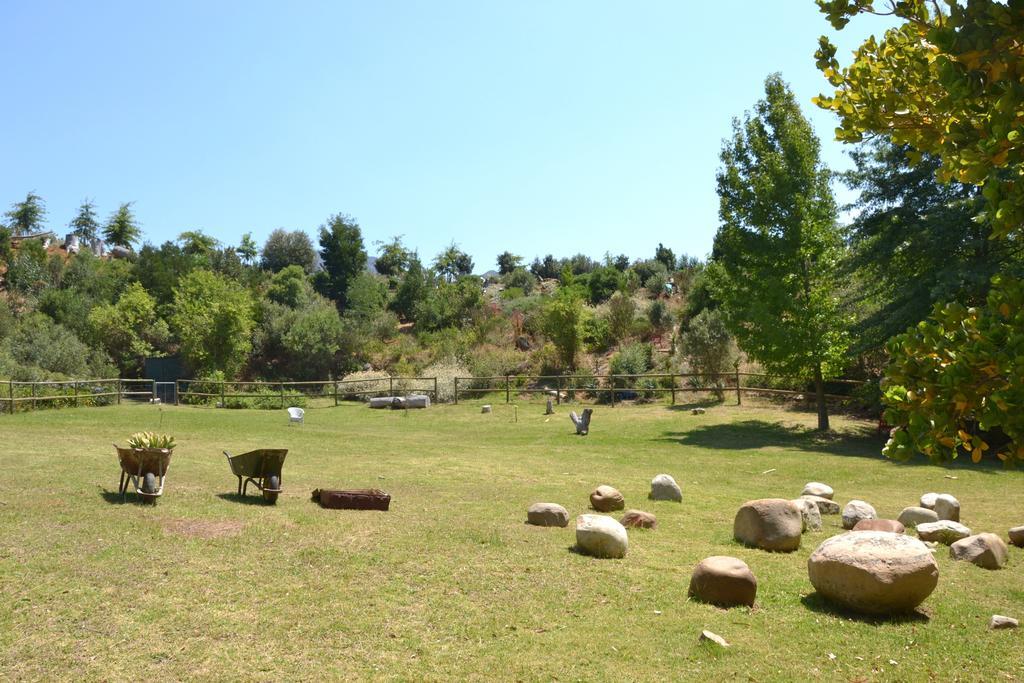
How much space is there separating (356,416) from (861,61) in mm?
25071

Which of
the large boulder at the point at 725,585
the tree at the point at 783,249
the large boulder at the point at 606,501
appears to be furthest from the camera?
the tree at the point at 783,249

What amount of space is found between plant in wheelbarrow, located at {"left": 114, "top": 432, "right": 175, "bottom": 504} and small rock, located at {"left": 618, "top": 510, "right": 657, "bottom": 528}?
6.23m

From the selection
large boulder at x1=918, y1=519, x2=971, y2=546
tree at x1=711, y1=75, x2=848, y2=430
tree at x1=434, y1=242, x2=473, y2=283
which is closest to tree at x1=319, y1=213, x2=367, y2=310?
tree at x1=434, y1=242, x2=473, y2=283

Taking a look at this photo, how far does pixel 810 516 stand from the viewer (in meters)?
10.1

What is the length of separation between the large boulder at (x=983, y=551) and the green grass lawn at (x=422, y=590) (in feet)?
0.58

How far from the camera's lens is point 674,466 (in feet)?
54.2

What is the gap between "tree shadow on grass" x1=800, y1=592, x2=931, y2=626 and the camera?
662cm

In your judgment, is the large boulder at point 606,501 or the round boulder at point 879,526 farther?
the large boulder at point 606,501

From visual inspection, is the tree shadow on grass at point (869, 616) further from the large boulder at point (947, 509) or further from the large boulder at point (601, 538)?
the large boulder at point (947, 509)

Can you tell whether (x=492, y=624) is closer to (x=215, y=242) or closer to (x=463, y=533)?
(x=463, y=533)

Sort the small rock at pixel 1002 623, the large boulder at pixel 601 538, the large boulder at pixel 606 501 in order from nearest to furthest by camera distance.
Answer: the small rock at pixel 1002 623, the large boulder at pixel 601 538, the large boulder at pixel 606 501

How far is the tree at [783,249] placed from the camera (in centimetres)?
2184

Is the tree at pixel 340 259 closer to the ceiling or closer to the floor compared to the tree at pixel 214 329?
closer to the ceiling

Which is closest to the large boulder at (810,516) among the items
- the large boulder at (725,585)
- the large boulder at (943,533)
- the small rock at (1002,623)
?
the large boulder at (943,533)
